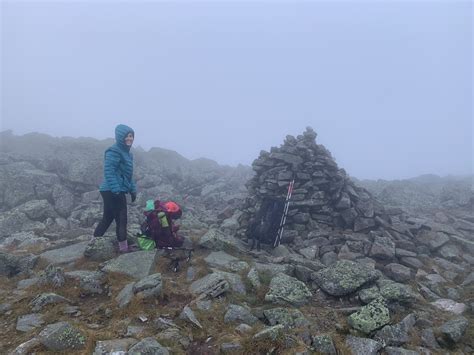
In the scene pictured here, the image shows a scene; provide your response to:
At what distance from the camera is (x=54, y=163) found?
26.1 meters

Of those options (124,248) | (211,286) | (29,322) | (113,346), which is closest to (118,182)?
(124,248)

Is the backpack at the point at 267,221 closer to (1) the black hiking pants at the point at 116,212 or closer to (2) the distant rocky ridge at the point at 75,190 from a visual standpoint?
(2) the distant rocky ridge at the point at 75,190

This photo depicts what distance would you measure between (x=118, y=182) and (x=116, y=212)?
1.03m

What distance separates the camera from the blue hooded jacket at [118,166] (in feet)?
36.9

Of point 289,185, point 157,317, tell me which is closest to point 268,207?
point 289,185

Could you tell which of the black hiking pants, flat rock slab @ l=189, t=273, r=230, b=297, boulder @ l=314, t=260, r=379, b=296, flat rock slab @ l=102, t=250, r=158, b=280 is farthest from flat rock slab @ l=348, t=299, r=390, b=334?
the black hiking pants

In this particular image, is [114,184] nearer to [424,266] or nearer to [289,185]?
[289,185]

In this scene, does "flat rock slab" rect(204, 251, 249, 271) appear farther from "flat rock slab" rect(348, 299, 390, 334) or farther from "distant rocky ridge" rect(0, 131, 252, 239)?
"distant rocky ridge" rect(0, 131, 252, 239)

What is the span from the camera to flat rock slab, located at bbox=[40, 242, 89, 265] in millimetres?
10688

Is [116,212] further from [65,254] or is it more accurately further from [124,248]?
[65,254]

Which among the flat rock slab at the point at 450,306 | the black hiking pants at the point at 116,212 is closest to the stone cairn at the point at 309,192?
the flat rock slab at the point at 450,306

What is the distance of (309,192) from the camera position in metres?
17.1

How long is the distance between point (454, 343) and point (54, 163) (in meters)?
26.4

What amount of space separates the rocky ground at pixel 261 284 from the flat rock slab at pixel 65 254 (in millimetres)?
54
